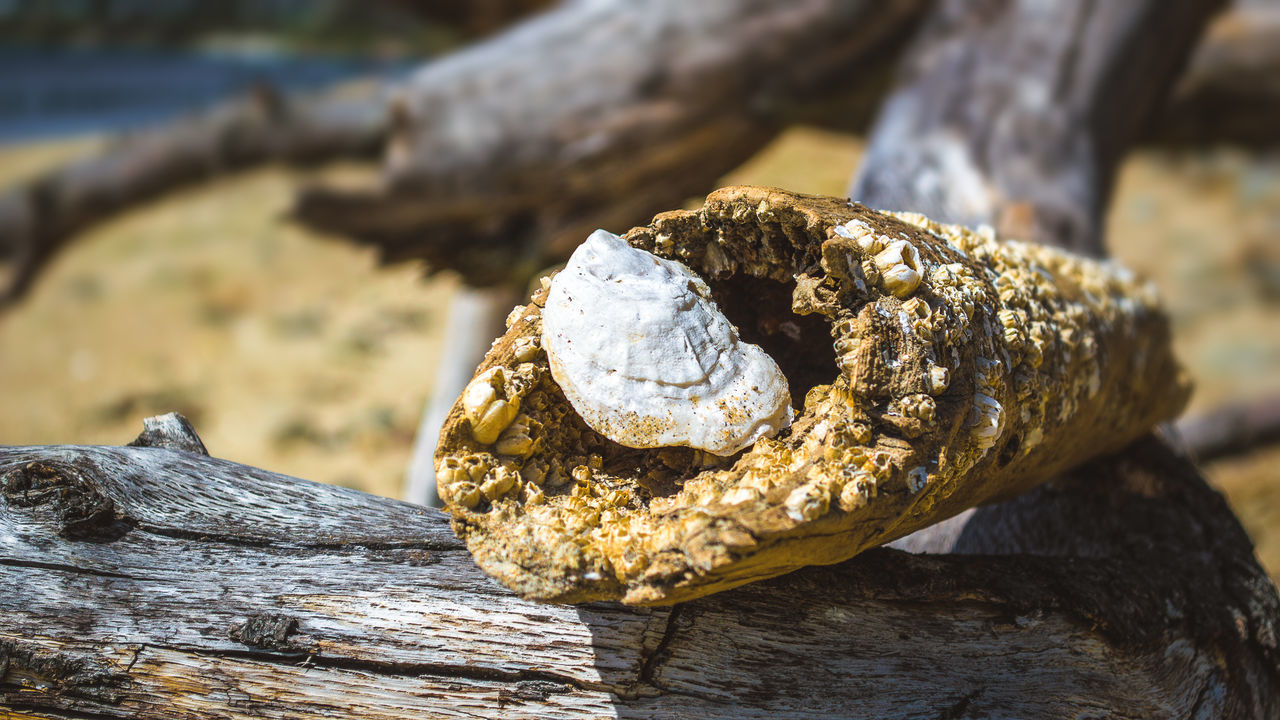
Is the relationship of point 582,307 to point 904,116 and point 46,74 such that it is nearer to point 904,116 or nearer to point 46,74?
point 904,116

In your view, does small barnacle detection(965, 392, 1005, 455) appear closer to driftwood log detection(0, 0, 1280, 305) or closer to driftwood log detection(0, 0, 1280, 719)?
driftwood log detection(0, 0, 1280, 719)

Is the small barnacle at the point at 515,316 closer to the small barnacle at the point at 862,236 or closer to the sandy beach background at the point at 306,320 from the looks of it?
the small barnacle at the point at 862,236

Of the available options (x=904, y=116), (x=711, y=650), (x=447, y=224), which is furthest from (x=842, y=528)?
(x=447, y=224)

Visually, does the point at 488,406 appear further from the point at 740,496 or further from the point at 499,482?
the point at 740,496

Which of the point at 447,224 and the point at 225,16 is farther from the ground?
the point at 225,16

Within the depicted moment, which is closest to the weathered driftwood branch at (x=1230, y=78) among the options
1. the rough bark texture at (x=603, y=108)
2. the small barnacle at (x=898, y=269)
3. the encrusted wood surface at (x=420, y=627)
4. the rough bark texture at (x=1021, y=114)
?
the rough bark texture at (x=1021, y=114)

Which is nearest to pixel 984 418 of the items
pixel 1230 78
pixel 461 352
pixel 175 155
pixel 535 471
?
pixel 535 471
